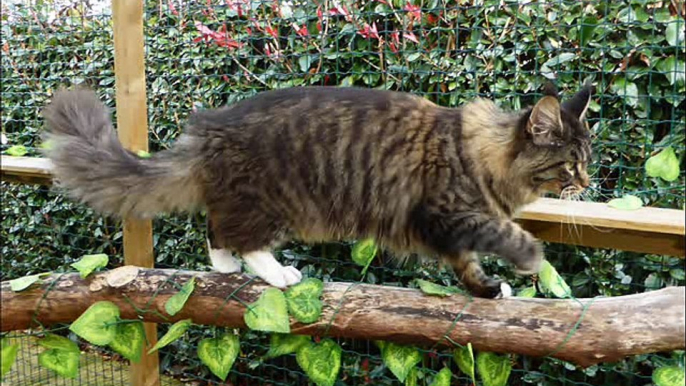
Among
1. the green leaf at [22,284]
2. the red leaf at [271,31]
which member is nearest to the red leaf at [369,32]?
the red leaf at [271,31]

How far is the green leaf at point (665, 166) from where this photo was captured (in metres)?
1.96

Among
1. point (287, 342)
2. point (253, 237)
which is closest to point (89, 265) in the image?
point (253, 237)

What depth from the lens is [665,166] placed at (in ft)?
6.45

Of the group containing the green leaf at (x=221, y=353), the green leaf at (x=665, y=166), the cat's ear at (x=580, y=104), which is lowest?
the green leaf at (x=221, y=353)

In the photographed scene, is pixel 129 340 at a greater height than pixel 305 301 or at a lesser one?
lesser

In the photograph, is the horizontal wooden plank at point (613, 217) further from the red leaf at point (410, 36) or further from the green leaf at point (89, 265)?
the green leaf at point (89, 265)

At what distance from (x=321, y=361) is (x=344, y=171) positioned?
66 centimetres

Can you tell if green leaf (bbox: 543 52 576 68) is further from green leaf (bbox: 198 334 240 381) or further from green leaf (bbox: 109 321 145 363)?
green leaf (bbox: 109 321 145 363)

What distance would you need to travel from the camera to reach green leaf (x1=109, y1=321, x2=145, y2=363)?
2207 millimetres

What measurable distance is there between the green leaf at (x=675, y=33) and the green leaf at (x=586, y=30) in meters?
0.24

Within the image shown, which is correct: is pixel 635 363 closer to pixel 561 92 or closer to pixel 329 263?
pixel 561 92

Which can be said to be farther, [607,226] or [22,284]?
[22,284]

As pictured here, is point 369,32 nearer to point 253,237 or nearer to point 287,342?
point 253,237

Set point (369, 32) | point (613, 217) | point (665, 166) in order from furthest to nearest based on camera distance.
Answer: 1. point (369, 32)
2. point (665, 166)
3. point (613, 217)
